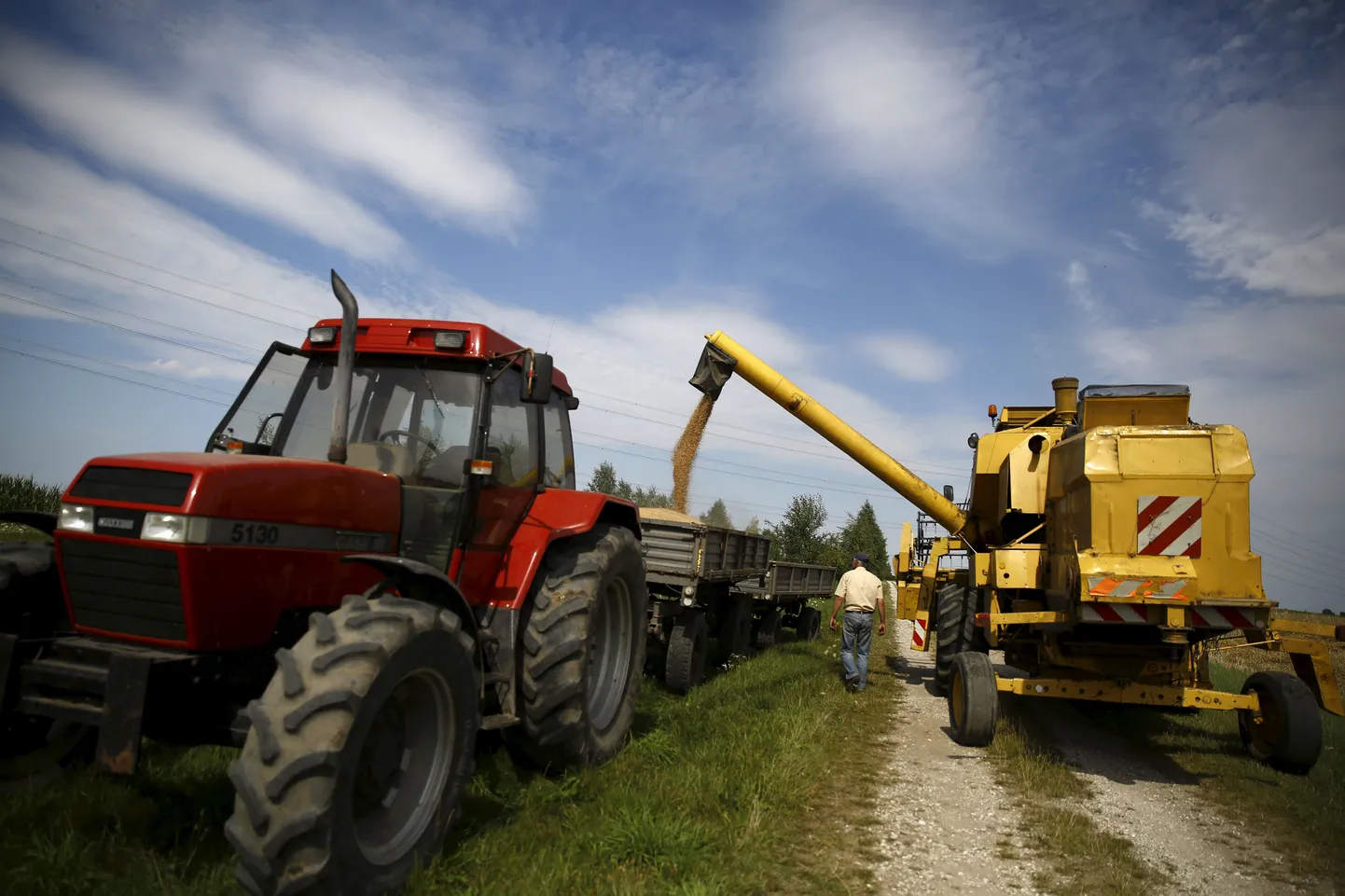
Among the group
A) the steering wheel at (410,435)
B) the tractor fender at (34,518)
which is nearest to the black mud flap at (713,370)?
the steering wheel at (410,435)

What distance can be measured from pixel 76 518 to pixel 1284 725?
834 centimetres

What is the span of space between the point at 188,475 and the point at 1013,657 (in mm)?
7648

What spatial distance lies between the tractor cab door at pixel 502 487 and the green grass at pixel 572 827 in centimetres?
120

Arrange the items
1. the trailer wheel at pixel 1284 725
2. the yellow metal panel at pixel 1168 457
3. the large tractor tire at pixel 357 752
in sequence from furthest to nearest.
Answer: the yellow metal panel at pixel 1168 457 → the trailer wheel at pixel 1284 725 → the large tractor tire at pixel 357 752

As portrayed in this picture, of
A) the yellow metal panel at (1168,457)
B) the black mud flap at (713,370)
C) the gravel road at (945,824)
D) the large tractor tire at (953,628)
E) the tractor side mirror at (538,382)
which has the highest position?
the black mud flap at (713,370)

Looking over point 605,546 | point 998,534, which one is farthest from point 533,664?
point 998,534

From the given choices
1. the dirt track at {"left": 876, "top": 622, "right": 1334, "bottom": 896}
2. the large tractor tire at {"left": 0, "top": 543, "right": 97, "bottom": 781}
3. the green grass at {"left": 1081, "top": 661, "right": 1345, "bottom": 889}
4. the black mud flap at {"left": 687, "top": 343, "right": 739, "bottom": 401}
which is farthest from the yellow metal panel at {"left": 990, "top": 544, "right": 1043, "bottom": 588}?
the large tractor tire at {"left": 0, "top": 543, "right": 97, "bottom": 781}

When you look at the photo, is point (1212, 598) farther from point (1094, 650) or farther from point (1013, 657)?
point (1013, 657)

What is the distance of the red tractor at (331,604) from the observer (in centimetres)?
299

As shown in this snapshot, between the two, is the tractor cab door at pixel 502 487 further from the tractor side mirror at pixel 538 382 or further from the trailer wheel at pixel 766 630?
the trailer wheel at pixel 766 630

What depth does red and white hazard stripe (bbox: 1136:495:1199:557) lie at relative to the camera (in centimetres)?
667

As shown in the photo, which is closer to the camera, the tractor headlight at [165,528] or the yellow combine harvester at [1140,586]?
the tractor headlight at [165,528]

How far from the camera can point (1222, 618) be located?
639 centimetres

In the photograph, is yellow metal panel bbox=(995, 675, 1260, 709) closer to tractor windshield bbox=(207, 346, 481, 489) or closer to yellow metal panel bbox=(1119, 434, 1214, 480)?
yellow metal panel bbox=(1119, 434, 1214, 480)
